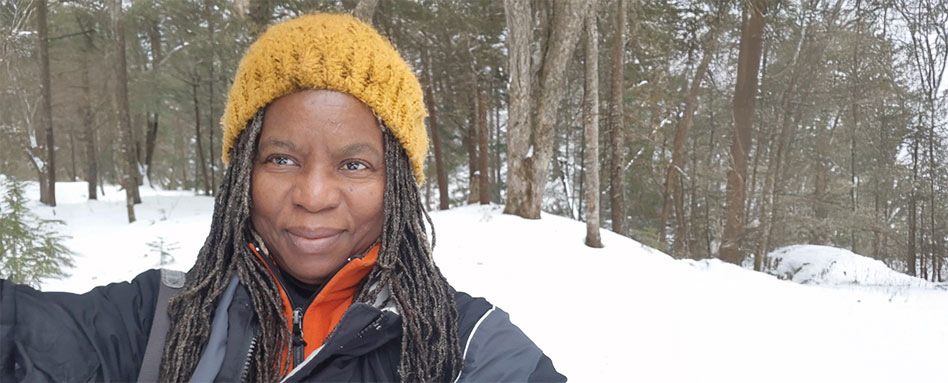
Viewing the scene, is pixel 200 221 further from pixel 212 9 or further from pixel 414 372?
pixel 414 372

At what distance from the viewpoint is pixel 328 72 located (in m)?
1.20

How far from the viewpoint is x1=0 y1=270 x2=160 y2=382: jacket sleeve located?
39.0 inches

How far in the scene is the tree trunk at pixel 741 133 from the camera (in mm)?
10625

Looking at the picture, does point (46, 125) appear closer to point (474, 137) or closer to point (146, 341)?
point (474, 137)

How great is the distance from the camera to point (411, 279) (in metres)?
1.28

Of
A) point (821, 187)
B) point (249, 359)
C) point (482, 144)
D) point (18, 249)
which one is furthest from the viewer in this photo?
point (821, 187)

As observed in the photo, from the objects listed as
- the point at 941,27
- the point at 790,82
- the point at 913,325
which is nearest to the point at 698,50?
the point at 790,82

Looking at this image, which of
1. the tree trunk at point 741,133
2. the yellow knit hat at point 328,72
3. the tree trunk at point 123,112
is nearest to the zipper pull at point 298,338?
the yellow knit hat at point 328,72

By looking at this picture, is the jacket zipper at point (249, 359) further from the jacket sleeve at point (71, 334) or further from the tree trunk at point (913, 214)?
the tree trunk at point (913, 214)

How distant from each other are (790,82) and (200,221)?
46.5ft

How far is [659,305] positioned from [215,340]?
523 centimetres

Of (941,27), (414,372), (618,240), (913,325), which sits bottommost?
(913,325)

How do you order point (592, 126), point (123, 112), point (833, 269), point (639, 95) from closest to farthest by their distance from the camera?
point (592, 126)
point (833, 269)
point (123, 112)
point (639, 95)

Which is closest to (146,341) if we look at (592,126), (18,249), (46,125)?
(18,249)
